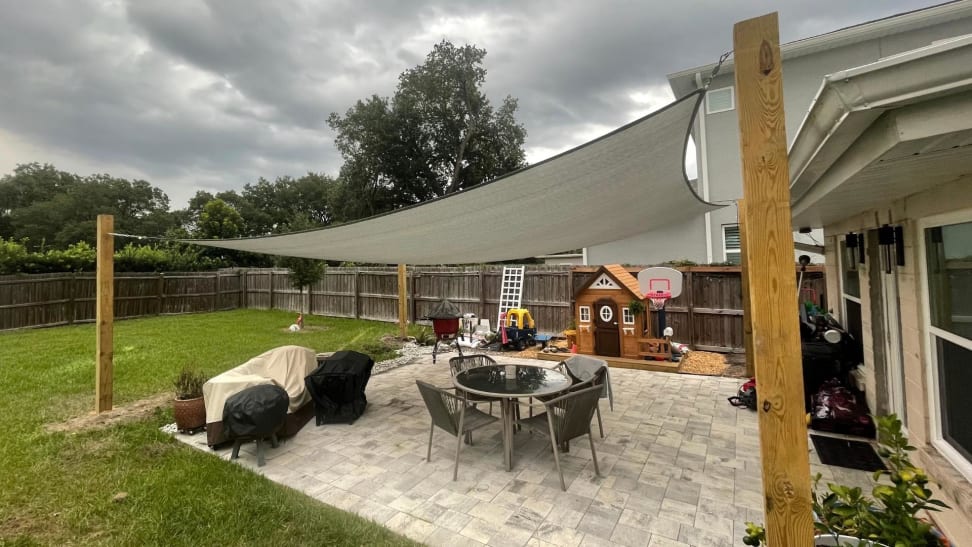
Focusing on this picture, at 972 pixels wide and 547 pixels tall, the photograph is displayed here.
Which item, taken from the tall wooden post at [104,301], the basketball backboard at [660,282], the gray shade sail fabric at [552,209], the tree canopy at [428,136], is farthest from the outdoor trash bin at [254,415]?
the tree canopy at [428,136]

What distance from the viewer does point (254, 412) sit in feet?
10.3

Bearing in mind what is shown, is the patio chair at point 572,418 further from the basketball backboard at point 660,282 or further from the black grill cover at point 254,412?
the basketball backboard at point 660,282

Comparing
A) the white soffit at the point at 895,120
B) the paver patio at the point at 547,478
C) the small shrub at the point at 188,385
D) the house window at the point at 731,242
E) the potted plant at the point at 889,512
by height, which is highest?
the house window at the point at 731,242

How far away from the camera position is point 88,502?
2.61 meters

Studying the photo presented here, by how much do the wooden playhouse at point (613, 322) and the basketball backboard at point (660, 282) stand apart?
0.15 meters

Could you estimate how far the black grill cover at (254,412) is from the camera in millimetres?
3131

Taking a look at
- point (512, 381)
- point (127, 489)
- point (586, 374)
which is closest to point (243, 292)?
point (127, 489)

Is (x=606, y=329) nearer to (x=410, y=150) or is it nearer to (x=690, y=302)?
(x=690, y=302)

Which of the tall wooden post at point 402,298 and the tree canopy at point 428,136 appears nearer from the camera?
the tall wooden post at point 402,298

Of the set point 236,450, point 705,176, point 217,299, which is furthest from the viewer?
point 217,299

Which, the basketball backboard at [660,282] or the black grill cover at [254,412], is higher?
the basketball backboard at [660,282]

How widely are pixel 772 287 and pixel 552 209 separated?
1.96 metres

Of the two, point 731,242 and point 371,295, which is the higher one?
point 731,242

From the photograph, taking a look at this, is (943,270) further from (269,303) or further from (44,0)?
(269,303)
